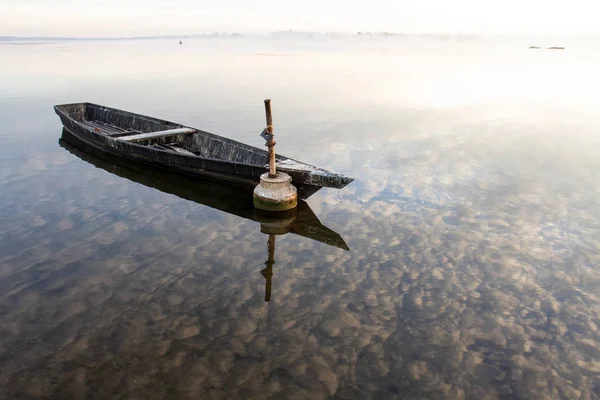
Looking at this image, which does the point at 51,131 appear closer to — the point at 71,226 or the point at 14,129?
the point at 14,129

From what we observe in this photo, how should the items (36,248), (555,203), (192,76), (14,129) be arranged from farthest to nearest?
1. (192,76)
2. (14,129)
3. (555,203)
4. (36,248)

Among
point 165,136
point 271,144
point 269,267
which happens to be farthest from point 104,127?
point 269,267

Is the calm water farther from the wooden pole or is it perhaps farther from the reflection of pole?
the wooden pole

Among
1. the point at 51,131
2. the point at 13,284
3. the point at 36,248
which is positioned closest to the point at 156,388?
the point at 13,284

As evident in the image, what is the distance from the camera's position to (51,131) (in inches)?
880

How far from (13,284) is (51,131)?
16740 mm

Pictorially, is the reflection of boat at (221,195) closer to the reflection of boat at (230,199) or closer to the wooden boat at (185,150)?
the reflection of boat at (230,199)

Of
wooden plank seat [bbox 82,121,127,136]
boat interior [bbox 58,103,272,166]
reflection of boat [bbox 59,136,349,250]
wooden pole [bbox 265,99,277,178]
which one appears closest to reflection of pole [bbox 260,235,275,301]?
reflection of boat [bbox 59,136,349,250]

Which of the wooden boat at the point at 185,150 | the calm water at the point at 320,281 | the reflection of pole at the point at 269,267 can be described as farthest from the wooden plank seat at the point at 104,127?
the reflection of pole at the point at 269,267

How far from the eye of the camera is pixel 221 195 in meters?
13.8

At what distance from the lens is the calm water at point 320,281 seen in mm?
6344

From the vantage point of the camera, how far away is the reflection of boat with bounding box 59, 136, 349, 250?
11391 mm

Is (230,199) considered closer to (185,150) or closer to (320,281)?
(185,150)

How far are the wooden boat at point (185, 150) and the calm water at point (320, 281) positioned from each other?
2.87 feet
